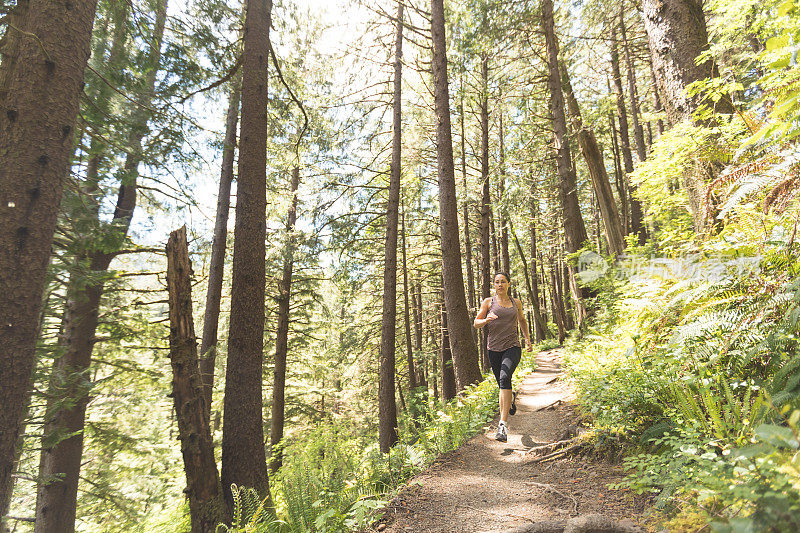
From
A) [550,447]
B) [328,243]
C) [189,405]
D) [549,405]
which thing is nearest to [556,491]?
[550,447]

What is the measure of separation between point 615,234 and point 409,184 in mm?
7383

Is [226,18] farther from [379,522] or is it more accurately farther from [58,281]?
[379,522]

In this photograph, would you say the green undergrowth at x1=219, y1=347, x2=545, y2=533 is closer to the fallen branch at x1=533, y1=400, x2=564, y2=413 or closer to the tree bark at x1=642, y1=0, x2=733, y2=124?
the fallen branch at x1=533, y1=400, x2=564, y2=413

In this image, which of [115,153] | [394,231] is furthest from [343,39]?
[115,153]

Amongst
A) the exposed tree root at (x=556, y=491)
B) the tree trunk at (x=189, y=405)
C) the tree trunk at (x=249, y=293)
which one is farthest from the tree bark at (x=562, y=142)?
the tree trunk at (x=189, y=405)

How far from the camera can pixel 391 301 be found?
10.6 m

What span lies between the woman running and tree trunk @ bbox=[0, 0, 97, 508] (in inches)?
201

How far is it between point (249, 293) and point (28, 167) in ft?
9.47

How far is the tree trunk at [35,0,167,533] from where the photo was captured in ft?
19.1

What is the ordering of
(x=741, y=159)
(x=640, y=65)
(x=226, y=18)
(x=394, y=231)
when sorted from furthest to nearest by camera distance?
(x=640, y=65)
(x=394, y=231)
(x=226, y=18)
(x=741, y=159)

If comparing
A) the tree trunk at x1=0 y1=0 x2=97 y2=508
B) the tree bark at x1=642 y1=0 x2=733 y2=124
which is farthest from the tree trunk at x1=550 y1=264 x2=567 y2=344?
the tree trunk at x1=0 y1=0 x2=97 y2=508

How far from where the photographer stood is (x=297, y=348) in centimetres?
1619

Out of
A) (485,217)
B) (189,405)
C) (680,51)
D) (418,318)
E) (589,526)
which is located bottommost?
(589,526)

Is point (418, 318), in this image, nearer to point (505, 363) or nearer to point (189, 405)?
point (505, 363)
